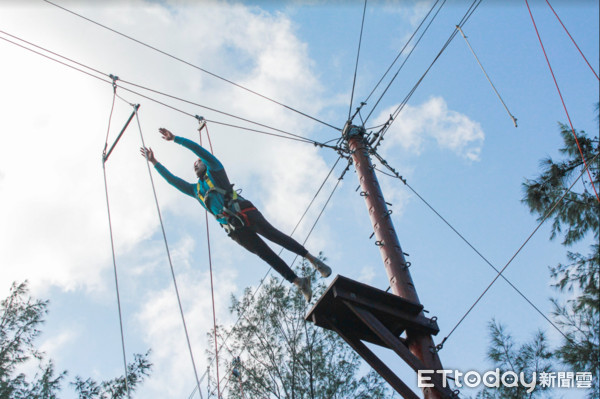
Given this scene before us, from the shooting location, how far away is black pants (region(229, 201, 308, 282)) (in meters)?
5.34

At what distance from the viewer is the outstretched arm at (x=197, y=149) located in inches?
207

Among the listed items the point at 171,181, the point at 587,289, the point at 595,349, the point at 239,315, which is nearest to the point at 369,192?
the point at 171,181

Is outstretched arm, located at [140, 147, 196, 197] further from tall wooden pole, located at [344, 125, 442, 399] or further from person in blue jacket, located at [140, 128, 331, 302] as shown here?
tall wooden pole, located at [344, 125, 442, 399]

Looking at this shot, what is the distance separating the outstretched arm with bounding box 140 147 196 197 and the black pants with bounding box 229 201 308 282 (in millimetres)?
766

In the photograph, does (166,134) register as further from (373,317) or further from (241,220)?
(373,317)

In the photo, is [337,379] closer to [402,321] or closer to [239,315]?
[239,315]

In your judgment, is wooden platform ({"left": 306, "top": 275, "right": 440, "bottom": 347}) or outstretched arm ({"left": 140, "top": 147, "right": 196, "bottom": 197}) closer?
wooden platform ({"left": 306, "top": 275, "right": 440, "bottom": 347})

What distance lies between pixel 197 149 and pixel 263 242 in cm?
108

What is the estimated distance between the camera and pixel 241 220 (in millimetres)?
5270

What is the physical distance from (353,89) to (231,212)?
292cm

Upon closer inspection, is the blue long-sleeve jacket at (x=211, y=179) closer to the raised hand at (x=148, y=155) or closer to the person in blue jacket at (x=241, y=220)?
the person in blue jacket at (x=241, y=220)

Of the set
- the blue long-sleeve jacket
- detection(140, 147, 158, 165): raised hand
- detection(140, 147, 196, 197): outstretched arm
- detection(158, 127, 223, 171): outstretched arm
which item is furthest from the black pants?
detection(140, 147, 158, 165): raised hand

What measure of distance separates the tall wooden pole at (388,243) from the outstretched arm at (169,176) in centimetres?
176

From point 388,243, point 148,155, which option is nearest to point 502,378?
point 388,243
